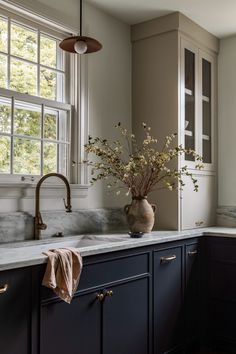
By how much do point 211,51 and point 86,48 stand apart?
1757mm

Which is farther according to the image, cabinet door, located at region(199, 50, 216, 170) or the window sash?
cabinet door, located at region(199, 50, 216, 170)

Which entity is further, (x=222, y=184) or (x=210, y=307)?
(x=222, y=184)

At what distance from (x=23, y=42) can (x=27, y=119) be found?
53cm

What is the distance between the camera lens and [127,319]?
257cm

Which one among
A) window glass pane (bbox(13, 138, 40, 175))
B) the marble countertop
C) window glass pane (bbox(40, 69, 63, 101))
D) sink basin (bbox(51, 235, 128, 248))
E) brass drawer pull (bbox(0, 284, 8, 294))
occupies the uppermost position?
window glass pane (bbox(40, 69, 63, 101))

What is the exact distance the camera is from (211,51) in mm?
3934

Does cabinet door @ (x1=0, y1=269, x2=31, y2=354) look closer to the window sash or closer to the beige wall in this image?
the window sash

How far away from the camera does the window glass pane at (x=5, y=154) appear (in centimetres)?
274

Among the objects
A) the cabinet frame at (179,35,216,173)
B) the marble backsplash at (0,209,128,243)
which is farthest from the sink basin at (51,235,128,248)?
the cabinet frame at (179,35,216,173)

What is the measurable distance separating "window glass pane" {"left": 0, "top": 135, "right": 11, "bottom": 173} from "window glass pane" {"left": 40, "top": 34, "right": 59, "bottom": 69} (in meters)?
0.68

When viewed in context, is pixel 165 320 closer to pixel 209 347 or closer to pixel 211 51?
pixel 209 347

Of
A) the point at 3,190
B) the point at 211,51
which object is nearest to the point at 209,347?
the point at 3,190

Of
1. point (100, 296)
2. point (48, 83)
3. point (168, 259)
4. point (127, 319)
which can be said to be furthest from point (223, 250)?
point (48, 83)

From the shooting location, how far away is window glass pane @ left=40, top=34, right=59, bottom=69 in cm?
305
